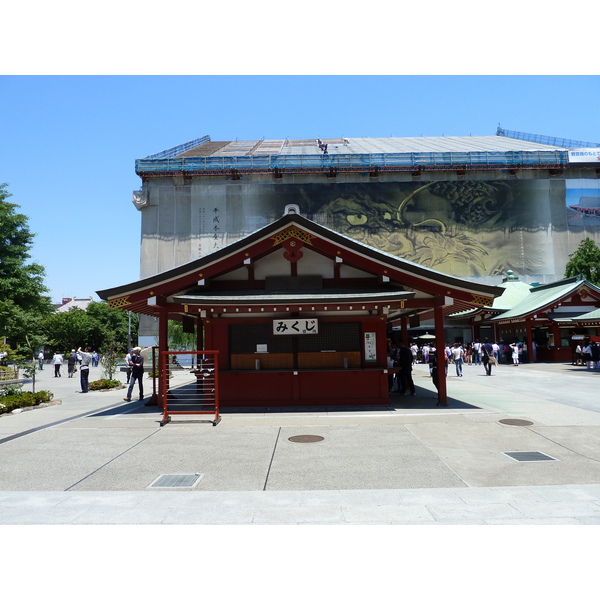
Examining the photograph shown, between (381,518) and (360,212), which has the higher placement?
(360,212)

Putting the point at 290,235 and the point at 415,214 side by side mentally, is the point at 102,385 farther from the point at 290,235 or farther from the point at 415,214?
the point at 415,214

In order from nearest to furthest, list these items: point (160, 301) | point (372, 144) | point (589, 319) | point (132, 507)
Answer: point (132, 507) < point (160, 301) < point (589, 319) < point (372, 144)

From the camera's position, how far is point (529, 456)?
8758mm

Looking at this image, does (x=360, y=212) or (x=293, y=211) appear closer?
(x=293, y=211)

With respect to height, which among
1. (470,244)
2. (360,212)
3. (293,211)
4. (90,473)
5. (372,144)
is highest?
(372,144)

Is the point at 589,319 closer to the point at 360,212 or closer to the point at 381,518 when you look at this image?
the point at 381,518

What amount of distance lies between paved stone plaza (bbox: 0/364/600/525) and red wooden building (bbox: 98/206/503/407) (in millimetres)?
1006

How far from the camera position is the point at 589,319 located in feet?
102

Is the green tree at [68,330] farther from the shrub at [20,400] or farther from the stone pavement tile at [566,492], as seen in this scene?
the stone pavement tile at [566,492]

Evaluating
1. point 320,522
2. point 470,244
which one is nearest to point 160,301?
point 320,522

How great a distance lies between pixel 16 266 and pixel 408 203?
4822 centimetres

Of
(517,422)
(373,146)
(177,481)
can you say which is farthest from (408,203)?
(177,481)

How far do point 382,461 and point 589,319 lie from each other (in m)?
28.6

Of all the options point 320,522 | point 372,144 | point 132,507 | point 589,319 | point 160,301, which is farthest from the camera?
point 372,144
